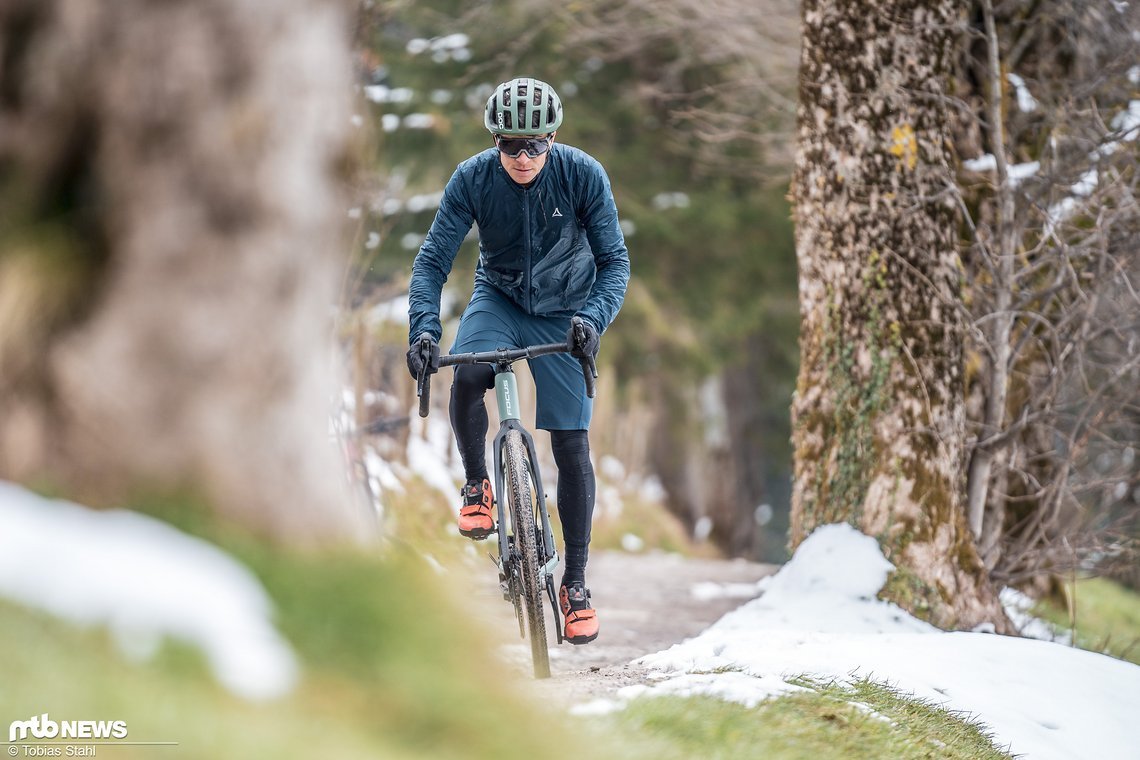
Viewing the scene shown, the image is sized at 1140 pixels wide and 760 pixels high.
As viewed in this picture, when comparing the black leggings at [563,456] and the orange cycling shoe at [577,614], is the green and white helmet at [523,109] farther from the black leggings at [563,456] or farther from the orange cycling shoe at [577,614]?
the orange cycling shoe at [577,614]

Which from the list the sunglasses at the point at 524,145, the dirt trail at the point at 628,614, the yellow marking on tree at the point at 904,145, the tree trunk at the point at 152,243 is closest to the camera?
the tree trunk at the point at 152,243

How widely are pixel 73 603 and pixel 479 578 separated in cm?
653

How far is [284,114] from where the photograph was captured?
3283 mm

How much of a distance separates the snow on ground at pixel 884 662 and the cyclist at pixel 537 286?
0.77 m

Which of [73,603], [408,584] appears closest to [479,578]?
[408,584]

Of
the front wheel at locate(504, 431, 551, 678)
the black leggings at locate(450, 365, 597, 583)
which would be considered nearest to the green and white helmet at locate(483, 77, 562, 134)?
the black leggings at locate(450, 365, 597, 583)

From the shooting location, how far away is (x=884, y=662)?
5418 mm

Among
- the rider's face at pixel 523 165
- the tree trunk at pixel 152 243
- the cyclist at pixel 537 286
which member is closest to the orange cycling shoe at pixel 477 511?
the cyclist at pixel 537 286

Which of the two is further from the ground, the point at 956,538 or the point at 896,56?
the point at 896,56

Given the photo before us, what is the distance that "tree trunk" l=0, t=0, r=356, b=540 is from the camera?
3.07 meters

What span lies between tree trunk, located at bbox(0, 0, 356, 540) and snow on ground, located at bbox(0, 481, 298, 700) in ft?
0.43

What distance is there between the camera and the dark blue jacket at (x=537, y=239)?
5.06m

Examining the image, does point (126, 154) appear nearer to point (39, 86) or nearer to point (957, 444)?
point (39, 86)

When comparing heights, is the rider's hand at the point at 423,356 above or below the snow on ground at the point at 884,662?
above
